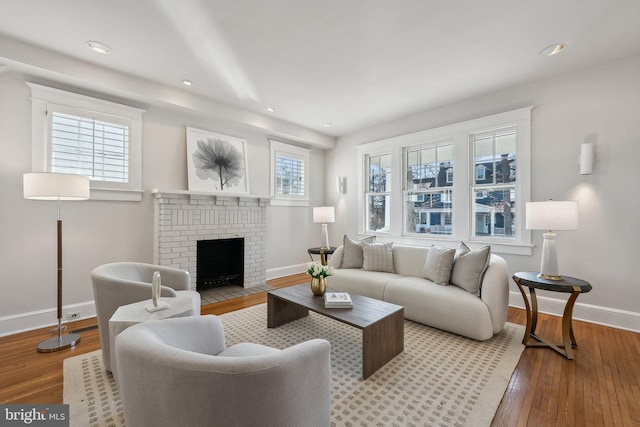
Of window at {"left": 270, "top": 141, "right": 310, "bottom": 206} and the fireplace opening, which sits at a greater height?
window at {"left": 270, "top": 141, "right": 310, "bottom": 206}

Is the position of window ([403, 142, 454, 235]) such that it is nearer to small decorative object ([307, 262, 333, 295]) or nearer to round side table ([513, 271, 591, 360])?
round side table ([513, 271, 591, 360])

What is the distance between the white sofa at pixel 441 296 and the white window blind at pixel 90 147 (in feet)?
10.6

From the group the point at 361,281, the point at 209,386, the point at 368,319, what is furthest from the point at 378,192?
the point at 209,386

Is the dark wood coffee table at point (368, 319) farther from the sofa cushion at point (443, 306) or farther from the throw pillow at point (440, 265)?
the throw pillow at point (440, 265)

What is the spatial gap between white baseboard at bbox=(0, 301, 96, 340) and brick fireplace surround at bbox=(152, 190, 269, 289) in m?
0.91

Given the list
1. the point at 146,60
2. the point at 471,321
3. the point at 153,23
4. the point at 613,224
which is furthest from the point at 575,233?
the point at 146,60

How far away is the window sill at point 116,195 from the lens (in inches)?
129

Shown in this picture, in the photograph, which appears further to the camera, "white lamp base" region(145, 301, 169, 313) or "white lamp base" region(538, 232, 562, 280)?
"white lamp base" region(538, 232, 562, 280)

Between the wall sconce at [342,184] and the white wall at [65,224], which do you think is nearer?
the white wall at [65,224]

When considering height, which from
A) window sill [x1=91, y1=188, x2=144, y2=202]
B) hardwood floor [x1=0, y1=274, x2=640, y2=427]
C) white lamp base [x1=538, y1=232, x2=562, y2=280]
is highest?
window sill [x1=91, y1=188, x2=144, y2=202]

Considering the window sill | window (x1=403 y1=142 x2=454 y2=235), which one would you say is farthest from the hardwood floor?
window (x1=403 y1=142 x2=454 y2=235)

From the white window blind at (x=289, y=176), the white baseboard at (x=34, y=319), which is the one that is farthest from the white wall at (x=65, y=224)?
the white window blind at (x=289, y=176)

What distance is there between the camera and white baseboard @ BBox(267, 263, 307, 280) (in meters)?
5.12

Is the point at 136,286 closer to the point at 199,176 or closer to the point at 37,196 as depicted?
the point at 37,196
